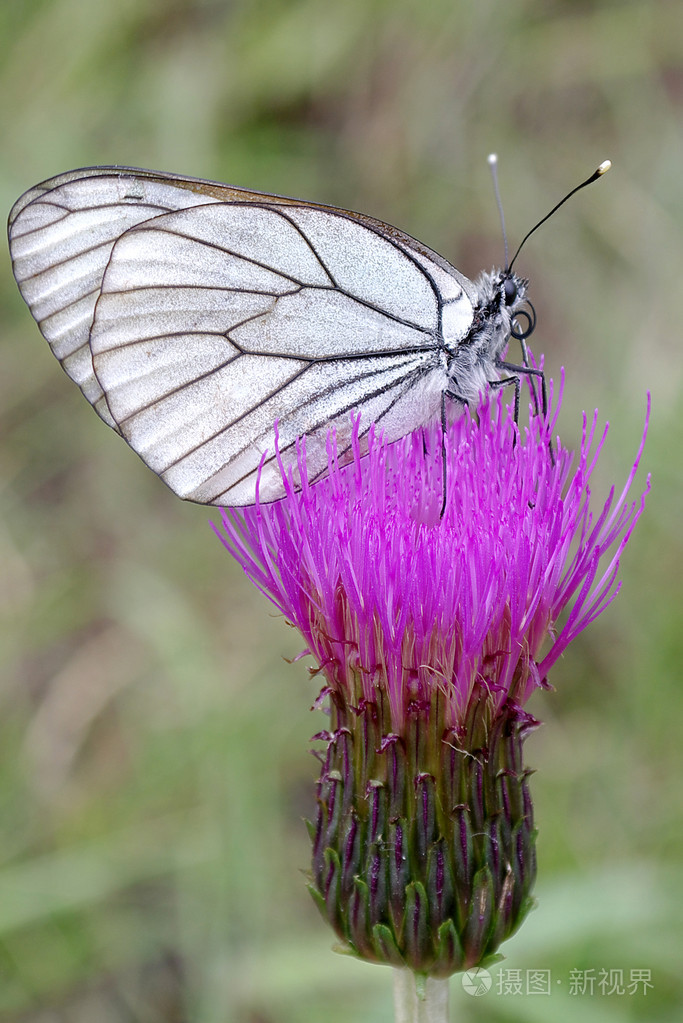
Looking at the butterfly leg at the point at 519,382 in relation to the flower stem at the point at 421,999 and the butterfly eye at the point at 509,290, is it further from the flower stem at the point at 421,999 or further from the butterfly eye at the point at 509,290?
the flower stem at the point at 421,999

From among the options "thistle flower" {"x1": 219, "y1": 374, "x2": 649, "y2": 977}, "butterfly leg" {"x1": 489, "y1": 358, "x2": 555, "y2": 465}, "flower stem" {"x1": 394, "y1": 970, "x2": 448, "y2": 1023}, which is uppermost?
"butterfly leg" {"x1": 489, "y1": 358, "x2": 555, "y2": 465}

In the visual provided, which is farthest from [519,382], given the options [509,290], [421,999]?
[421,999]

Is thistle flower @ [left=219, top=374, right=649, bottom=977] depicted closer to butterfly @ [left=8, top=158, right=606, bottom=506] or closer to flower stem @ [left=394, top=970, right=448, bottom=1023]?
flower stem @ [left=394, top=970, right=448, bottom=1023]

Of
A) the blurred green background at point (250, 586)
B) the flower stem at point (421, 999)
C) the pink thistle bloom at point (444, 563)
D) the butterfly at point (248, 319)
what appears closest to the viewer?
the flower stem at point (421, 999)

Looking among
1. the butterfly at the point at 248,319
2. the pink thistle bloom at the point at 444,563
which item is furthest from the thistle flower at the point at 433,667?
the butterfly at the point at 248,319

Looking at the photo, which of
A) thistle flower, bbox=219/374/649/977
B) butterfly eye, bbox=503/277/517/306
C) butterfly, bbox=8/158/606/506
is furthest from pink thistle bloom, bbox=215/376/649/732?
butterfly eye, bbox=503/277/517/306

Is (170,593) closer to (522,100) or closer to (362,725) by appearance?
(362,725)

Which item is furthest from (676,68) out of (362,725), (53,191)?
(362,725)
